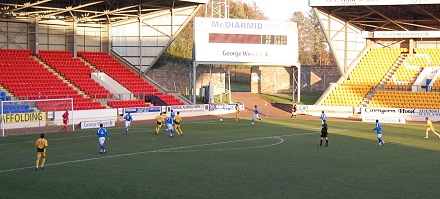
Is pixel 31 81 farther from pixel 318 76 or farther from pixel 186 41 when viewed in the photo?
pixel 186 41

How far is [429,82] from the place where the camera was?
59.0 meters

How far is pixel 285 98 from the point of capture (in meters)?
71.4

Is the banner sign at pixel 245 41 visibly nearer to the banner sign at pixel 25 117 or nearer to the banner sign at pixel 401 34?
the banner sign at pixel 401 34

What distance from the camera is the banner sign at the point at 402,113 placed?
52.3 m

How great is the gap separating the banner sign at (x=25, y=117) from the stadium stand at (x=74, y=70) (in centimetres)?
951

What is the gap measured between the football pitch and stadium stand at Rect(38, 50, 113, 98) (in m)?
13.9

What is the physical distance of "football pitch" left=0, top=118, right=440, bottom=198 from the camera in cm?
1981

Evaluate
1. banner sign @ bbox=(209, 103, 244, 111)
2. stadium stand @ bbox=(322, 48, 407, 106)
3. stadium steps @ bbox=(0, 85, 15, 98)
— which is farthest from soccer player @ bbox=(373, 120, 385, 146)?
stadium steps @ bbox=(0, 85, 15, 98)

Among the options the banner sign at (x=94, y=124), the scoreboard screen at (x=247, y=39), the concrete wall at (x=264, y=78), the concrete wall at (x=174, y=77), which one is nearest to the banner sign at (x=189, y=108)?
the scoreboard screen at (x=247, y=39)

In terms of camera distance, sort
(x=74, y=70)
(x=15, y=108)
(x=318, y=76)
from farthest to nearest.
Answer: (x=318, y=76), (x=74, y=70), (x=15, y=108)

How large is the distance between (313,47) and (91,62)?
72.8 m

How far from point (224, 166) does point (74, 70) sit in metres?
35.4

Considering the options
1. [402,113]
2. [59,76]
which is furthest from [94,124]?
[402,113]

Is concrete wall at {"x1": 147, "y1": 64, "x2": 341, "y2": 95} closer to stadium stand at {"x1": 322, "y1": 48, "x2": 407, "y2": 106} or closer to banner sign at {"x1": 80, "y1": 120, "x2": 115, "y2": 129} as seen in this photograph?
stadium stand at {"x1": 322, "y1": 48, "x2": 407, "y2": 106}
